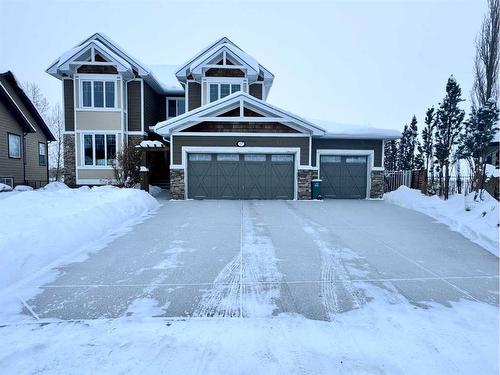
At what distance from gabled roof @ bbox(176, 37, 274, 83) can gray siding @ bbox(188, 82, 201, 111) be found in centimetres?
58

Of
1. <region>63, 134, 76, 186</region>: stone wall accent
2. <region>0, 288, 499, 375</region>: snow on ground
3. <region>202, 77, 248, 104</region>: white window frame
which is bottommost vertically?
<region>0, 288, 499, 375</region>: snow on ground

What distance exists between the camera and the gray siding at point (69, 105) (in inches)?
663

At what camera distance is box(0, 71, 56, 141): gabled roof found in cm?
1593

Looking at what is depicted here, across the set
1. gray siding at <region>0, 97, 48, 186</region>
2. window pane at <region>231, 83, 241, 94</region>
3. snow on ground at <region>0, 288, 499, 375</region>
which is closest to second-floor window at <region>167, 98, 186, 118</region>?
window pane at <region>231, 83, 241, 94</region>

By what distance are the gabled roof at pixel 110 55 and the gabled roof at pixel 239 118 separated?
5.20 metres

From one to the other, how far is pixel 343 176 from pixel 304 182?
247 centimetres

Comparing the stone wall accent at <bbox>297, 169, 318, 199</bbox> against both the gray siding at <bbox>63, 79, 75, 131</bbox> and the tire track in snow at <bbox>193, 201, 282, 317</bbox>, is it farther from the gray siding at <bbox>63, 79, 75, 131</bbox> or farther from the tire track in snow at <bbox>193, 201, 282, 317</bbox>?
the gray siding at <bbox>63, 79, 75, 131</bbox>

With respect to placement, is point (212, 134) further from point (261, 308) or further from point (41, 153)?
point (41, 153)

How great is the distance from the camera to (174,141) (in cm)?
1380

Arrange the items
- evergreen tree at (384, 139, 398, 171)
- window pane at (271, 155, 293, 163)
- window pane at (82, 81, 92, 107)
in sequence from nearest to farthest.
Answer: window pane at (271, 155, 293, 163)
window pane at (82, 81, 92, 107)
evergreen tree at (384, 139, 398, 171)

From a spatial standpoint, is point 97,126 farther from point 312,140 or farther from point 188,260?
point 188,260

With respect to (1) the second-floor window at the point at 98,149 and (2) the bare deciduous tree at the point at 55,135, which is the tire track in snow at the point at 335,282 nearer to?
(1) the second-floor window at the point at 98,149

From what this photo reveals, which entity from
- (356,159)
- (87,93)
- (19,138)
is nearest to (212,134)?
(356,159)

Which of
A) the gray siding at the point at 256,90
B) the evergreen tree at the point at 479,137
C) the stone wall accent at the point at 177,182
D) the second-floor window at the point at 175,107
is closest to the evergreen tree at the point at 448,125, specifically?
the evergreen tree at the point at 479,137
